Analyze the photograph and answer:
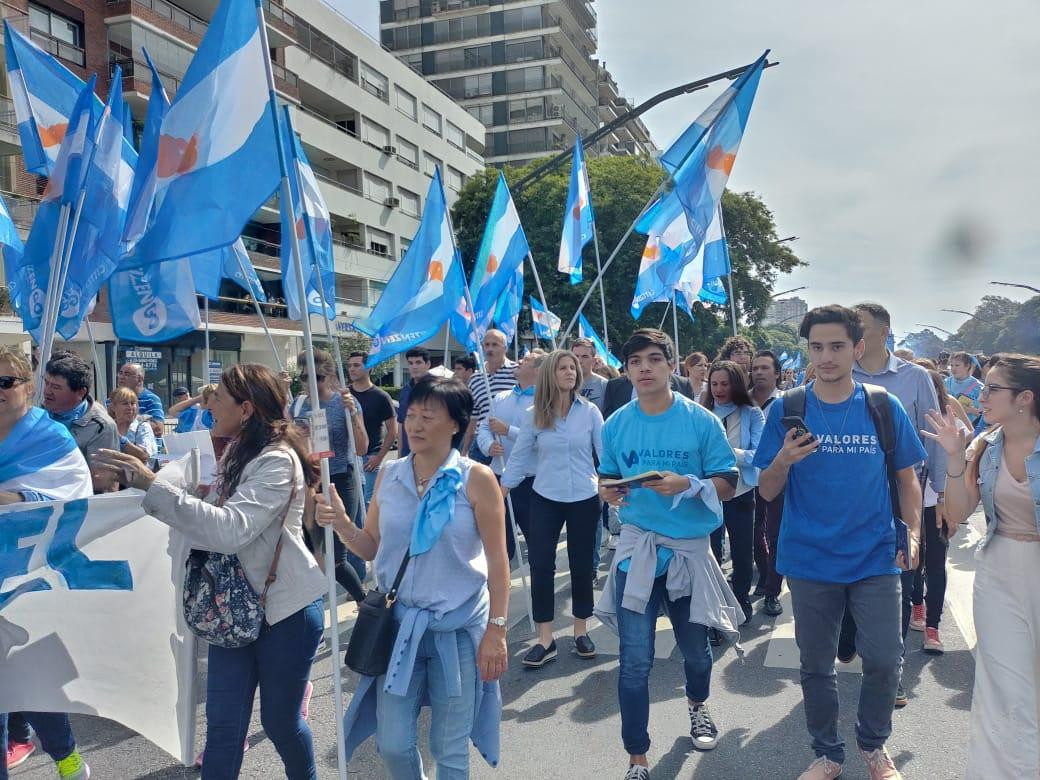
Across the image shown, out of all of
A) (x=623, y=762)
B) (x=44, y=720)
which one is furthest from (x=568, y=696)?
(x=44, y=720)

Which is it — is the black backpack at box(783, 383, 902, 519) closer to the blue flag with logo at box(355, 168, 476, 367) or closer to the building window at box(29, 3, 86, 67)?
the blue flag with logo at box(355, 168, 476, 367)

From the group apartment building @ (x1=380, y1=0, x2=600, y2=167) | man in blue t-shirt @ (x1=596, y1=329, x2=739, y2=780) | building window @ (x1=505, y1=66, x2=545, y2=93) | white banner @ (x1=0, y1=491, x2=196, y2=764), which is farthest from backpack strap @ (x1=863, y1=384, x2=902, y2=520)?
building window @ (x1=505, y1=66, x2=545, y2=93)

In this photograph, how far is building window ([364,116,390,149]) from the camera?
4038cm

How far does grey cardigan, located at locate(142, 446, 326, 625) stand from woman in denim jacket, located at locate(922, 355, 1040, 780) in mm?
2574

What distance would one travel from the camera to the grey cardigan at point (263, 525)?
2.71m

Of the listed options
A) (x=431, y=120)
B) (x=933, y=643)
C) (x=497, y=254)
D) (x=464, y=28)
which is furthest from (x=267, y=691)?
(x=464, y=28)

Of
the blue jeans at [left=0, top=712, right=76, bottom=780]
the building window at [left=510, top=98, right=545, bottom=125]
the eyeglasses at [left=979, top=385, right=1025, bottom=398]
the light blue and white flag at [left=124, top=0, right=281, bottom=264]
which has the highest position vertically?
the building window at [left=510, top=98, right=545, bottom=125]

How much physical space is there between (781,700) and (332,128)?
121 ft

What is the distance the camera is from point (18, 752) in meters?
4.04

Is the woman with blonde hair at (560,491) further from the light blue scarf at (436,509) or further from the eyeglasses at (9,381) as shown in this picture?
the eyeglasses at (9,381)

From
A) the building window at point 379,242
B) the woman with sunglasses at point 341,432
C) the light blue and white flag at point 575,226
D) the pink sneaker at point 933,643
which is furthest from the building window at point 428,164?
the pink sneaker at point 933,643

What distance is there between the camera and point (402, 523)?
115 inches

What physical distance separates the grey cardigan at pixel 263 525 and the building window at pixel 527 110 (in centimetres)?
5831

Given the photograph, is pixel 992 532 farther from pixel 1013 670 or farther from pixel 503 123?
pixel 503 123
